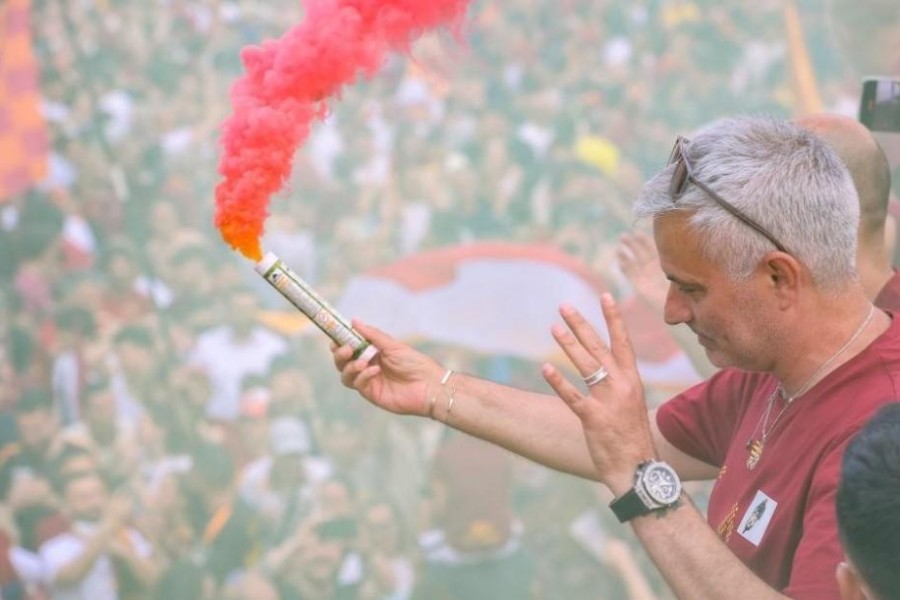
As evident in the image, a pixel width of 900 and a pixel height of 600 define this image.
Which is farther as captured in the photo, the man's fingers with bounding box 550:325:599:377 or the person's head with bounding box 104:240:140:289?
the person's head with bounding box 104:240:140:289

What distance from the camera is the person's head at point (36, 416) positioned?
15.6ft

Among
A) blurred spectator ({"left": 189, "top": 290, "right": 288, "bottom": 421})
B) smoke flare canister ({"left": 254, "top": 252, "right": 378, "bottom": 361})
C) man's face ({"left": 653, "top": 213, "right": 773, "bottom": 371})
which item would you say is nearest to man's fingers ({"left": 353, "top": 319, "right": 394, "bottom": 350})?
smoke flare canister ({"left": 254, "top": 252, "right": 378, "bottom": 361})

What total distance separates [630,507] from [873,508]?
511 mm

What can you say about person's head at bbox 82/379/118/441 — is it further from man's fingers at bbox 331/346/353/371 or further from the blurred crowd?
man's fingers at bbox 331/346/353/371

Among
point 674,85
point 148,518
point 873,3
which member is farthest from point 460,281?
point 873,3

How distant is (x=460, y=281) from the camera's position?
4.86m

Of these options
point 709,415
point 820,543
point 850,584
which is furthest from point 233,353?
point 850,584

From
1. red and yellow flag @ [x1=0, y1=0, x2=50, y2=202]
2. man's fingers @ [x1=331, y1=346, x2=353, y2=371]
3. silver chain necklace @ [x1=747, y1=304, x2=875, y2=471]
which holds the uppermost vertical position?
red and yellow flag @ [x1=0, y1=0, x2=50, y2=202]

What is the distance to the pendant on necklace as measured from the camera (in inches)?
73.2

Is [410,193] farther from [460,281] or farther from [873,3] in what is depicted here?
[873,3]

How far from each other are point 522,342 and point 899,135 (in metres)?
1.90

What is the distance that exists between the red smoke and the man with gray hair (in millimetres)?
730

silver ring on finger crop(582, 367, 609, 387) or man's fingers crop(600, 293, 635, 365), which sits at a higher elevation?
man's fingers crop(600, 293, 635, 365)

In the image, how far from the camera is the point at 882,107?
3.02 metres
